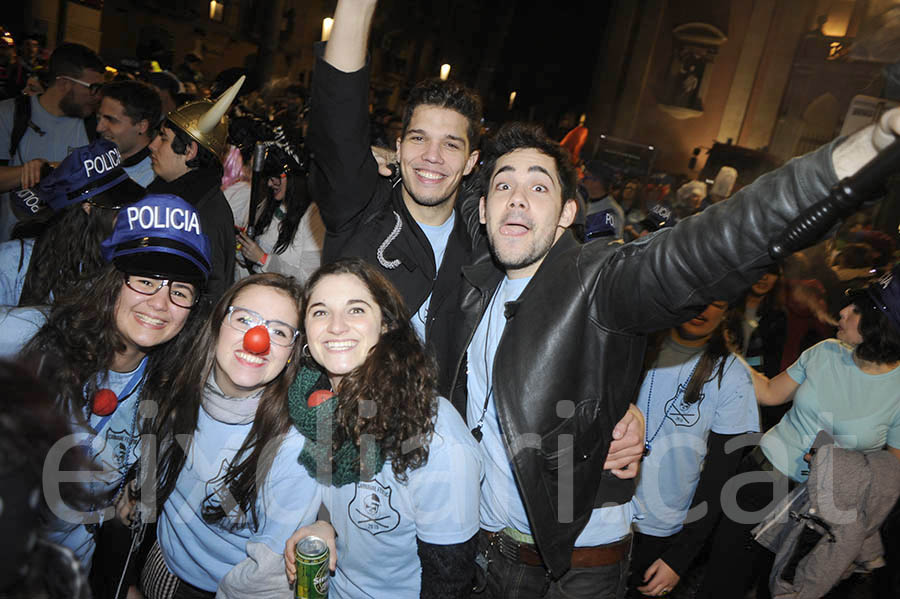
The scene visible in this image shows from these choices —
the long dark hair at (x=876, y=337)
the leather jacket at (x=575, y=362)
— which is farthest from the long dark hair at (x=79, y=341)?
the long dark hair at (x=876, y=337)

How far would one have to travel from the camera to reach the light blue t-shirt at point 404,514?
2.00 m

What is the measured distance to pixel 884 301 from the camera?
3178 mm

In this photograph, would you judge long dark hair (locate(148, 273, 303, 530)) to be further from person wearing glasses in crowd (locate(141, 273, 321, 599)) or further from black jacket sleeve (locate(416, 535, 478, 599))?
black jacket sleeve (locate(416, 535, 478, 599))

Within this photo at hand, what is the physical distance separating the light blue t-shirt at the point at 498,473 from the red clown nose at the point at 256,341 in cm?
94

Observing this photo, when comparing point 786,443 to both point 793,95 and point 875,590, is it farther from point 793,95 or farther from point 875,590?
point 793,95

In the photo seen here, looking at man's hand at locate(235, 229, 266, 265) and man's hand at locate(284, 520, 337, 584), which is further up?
man's hand at locate(235, 229, 266, 265)

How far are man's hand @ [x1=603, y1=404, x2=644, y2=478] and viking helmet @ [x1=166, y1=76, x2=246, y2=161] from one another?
335 centimetres

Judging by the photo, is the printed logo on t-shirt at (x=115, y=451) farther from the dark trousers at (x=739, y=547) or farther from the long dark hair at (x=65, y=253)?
the dark trousers at (x=739, y=547)

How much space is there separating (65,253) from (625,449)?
9.18 feet

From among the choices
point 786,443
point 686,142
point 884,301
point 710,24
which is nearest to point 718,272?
point 884,301

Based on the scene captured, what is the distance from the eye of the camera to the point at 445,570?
6.57 feet

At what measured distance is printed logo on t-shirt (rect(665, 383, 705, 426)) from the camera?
3.12 metres

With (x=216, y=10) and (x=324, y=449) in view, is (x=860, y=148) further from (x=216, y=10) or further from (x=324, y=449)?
(x=216, y=10)

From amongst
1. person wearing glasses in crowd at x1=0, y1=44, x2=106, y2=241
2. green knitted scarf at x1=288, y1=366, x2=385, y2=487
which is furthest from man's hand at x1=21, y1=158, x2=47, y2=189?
green knitted scarf at x1=288, y1=366, x2=385, y2=487
